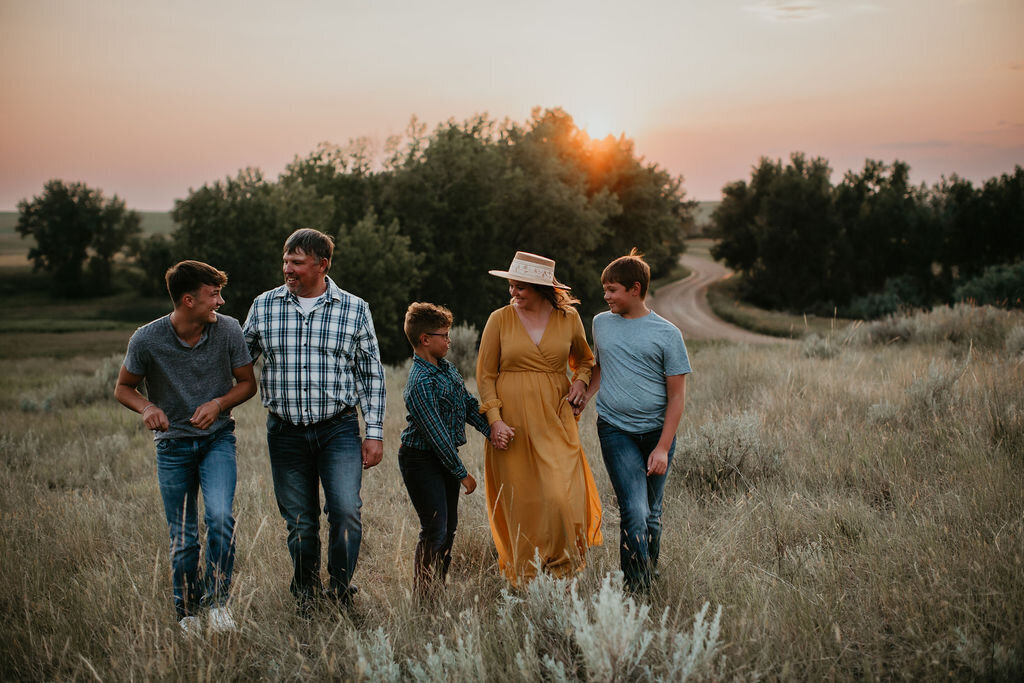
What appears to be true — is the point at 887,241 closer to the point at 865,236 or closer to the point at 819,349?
the point at 865,236

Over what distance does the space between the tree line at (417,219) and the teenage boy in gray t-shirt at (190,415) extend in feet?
88.0

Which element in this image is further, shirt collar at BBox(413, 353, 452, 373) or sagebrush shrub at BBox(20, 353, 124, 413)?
sagebrush shrub at BBox(20, 353, 124, 413)

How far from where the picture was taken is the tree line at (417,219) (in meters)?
30.2

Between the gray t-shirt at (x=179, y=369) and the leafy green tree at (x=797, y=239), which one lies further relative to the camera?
the leafy green tree at (x=797, y=239)

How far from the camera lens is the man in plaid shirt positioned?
353 centimetres

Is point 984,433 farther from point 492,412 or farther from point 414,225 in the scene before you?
point 414,225

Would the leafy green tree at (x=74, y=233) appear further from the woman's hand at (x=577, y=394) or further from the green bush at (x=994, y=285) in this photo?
the green bush at (x=994, y=285)

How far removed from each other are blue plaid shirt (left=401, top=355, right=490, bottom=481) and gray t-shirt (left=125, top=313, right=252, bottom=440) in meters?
0.97

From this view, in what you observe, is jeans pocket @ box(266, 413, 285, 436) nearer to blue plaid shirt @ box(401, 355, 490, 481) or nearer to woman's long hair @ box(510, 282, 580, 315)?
blue plaid shirt @ box(401, 355, 490, 481)

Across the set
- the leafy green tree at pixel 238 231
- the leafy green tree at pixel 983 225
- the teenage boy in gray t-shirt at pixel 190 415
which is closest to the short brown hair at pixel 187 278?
the teenage boy in gray t-shirt at pixel 190 415

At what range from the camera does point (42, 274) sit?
51.8 meters

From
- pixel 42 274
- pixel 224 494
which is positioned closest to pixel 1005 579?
pixel 224 494

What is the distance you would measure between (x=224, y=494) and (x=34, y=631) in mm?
1288

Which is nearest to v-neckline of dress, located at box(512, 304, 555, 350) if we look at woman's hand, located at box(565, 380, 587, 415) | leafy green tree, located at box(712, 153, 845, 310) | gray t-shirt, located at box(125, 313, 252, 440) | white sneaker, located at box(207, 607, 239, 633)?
woman's hand, located at box(565, 380, 587, 415)
